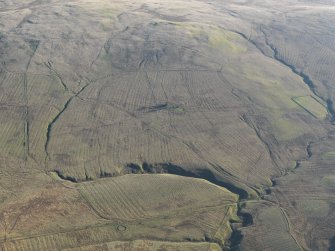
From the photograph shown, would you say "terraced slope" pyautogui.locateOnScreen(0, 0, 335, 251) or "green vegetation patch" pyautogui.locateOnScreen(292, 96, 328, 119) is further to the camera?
"green vegetation patch" pyautogui.locateOnScreen(292, 96, 328, 119)

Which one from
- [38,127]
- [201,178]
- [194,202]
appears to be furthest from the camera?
[38,127]

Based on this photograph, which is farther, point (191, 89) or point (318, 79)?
point (318, 79)

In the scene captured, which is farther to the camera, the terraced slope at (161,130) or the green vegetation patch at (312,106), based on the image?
the green vegetation patch at (312,106)

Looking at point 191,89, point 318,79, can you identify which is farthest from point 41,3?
point 318,79

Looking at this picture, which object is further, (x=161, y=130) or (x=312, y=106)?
(x=312, y=106)

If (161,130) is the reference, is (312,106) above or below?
Answer: below

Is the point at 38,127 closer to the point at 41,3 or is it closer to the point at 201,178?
the point at 201,178

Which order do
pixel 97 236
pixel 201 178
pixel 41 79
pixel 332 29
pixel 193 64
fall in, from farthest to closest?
pixel 332 29
pixel 193 64
pixel 41 79
pixel 201 178
pixel 97 236

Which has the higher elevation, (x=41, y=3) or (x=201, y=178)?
(x=41, y=3)
